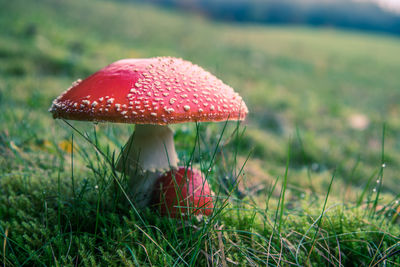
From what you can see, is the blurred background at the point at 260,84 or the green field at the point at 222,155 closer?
the green field at the point at 222,155

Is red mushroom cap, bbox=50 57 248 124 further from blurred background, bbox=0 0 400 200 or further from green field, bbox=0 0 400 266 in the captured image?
blurred background, bbox=0 0 400 200

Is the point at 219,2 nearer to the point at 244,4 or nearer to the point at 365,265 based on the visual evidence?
the point at 244,4

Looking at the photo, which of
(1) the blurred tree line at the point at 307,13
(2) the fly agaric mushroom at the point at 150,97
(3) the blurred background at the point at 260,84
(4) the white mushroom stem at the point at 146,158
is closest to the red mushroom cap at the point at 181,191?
(4) the white mushroom stem at the point at 146,158

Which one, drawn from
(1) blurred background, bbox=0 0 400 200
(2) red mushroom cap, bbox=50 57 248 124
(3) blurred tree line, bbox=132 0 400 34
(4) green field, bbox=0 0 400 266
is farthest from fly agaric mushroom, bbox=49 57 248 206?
(3) blurred tree line, bbox=132 0 400 34

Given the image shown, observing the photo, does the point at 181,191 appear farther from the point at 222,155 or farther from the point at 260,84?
the point at 260,84

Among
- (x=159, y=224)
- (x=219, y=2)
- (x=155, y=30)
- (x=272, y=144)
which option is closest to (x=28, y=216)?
(x=159, y=224)

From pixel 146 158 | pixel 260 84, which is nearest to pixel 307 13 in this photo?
pixel 260 84

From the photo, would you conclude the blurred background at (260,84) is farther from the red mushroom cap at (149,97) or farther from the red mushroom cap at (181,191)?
the red mushroom cap at (149,97)
